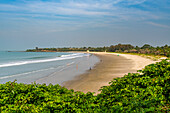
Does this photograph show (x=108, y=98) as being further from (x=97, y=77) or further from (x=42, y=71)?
(x=42, y=71)

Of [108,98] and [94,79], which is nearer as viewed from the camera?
[108,98]

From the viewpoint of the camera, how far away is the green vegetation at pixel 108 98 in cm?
434

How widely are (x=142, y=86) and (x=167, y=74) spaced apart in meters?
0.86

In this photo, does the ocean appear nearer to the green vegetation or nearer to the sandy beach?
the sandy beach

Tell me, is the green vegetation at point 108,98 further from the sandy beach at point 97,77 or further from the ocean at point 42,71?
the ocean at point 42,71

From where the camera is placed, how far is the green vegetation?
4.34 meters

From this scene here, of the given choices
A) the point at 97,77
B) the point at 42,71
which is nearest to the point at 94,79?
the point at 97,77

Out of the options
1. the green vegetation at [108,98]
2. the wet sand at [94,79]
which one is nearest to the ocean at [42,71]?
the wet sand at [94,79]

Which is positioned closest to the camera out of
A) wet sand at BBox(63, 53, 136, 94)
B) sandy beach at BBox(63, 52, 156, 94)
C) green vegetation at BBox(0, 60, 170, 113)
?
green vegetation at BBox(0, 60, 170, 113)

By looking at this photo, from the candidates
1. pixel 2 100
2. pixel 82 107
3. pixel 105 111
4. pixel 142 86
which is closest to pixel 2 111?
pixel 2 100

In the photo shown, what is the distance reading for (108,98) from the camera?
541cm

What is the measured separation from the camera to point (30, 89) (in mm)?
5660

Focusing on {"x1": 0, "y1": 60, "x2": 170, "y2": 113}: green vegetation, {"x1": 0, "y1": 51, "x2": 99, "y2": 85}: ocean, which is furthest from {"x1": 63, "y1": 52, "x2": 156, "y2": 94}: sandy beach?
{"x1": 0, "y1": 60, "x2": 170, "y2": 113}: green vegetation

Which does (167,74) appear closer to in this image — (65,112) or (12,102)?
(65,112)
